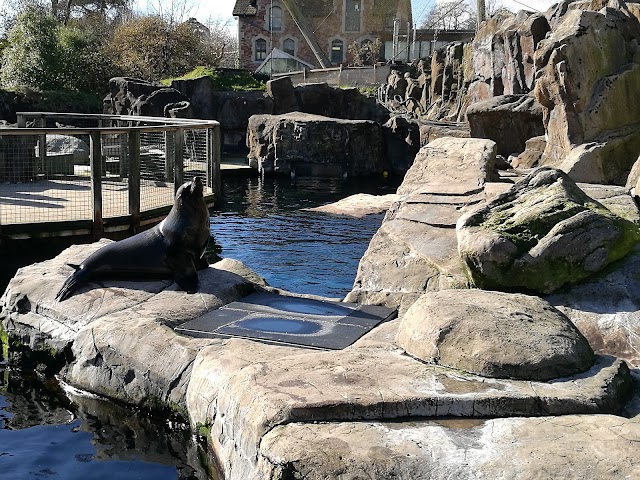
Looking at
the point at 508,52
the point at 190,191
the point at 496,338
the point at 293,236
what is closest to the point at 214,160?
the point at 293,236

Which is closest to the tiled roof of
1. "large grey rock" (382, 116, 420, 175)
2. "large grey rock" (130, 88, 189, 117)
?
"large grey rock" (130, 88, 189, 117)

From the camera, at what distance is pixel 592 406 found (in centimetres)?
381

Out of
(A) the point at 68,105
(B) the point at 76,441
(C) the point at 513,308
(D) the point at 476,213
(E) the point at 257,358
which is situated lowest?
(B) the point at 76,441

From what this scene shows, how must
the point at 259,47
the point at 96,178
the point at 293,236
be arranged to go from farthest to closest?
1. the point at 259,47
2. the point at 293,236
3. the point at 96,178

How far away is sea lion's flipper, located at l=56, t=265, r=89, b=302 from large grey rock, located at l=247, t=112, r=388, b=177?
15999mm

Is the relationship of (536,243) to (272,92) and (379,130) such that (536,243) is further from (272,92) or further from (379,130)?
(272,92)

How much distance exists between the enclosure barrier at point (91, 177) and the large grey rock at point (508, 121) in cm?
600

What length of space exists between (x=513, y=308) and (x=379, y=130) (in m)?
19.3

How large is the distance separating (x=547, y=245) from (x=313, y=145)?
687 inches

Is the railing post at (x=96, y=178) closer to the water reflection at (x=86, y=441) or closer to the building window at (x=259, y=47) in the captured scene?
the water reflection at (x=86, y=441)

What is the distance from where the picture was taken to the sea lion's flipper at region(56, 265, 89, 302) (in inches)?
262

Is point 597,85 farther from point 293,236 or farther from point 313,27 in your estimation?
point 313,27

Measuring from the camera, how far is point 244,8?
5006 cm

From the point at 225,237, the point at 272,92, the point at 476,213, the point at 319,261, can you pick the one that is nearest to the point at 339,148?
the point at 272,92
